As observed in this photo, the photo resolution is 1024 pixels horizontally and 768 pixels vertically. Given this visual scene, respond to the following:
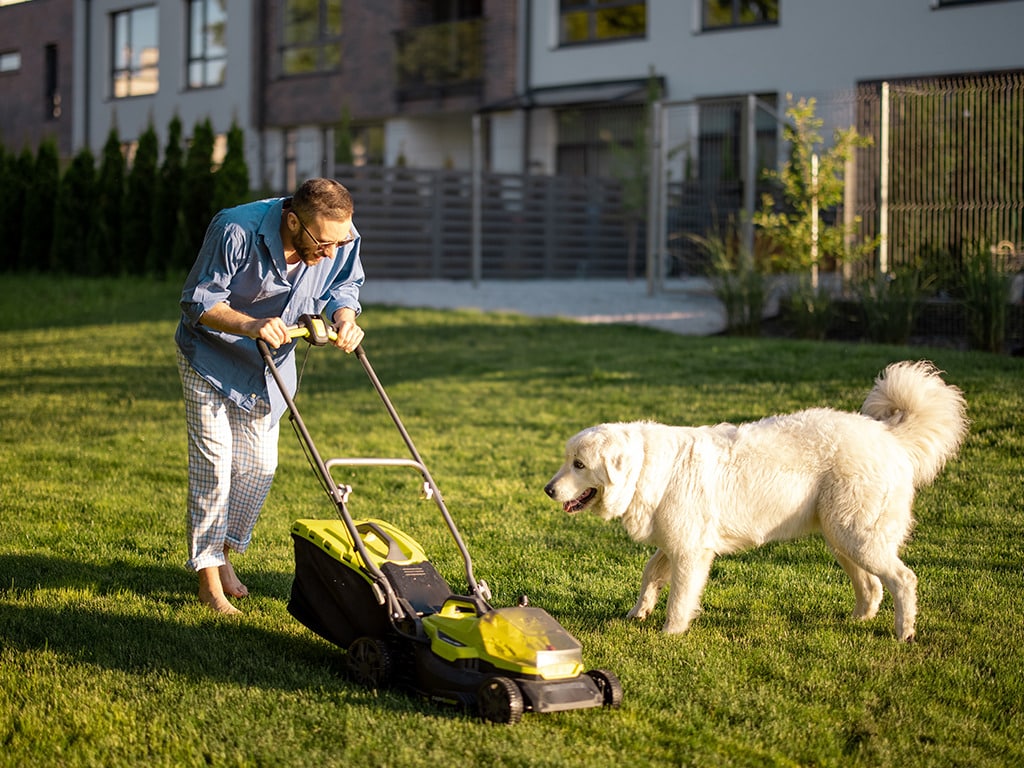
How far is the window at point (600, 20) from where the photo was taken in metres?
23.8

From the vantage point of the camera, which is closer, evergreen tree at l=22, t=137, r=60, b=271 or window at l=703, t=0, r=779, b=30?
window at l=703, t=0, r=779, b=30

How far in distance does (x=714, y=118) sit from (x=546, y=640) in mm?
18591

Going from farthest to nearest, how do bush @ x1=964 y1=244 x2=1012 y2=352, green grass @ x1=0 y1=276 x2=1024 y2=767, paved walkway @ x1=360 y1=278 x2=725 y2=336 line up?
paved walkway @ x1=360 y1=278 x2=725 y2=336 → bush @ x1=964 y1=244 x2=1012 y2=352 → green grass @ x1=0 y1=276 x2=1024 y2=767

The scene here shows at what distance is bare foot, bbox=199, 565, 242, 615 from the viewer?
4.94 metres

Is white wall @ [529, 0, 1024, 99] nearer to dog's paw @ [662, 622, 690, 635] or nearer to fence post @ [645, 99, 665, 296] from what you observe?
fence post @ [645, 99, 665, 296]

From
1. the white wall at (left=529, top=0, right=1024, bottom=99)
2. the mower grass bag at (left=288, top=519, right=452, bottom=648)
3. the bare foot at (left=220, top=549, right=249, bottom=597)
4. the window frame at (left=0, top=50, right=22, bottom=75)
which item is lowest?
the bare foot at (left=220, top=549, right=249, bottom=597)

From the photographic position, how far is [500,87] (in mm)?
25703

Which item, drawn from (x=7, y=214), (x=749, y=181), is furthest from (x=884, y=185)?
(x=7, y=214)

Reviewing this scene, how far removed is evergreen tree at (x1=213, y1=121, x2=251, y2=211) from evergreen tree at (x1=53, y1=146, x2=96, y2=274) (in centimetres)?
368

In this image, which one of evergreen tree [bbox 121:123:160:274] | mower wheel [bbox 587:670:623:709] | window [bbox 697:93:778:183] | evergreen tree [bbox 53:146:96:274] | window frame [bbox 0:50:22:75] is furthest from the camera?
window frame [bbox 0:50:22:75]

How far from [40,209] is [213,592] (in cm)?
2045

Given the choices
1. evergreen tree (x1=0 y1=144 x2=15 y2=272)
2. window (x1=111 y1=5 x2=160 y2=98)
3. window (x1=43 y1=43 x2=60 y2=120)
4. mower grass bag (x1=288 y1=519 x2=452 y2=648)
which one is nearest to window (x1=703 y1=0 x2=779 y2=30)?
evergreen tree (x1=0 y1=144 x2=15 y2=272)

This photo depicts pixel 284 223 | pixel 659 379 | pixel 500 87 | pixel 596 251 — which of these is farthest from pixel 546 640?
pixel 500 87

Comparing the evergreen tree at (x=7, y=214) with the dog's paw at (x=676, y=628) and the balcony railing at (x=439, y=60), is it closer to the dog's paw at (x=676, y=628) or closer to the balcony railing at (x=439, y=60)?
the balcony railing at (x=439, y=60)
